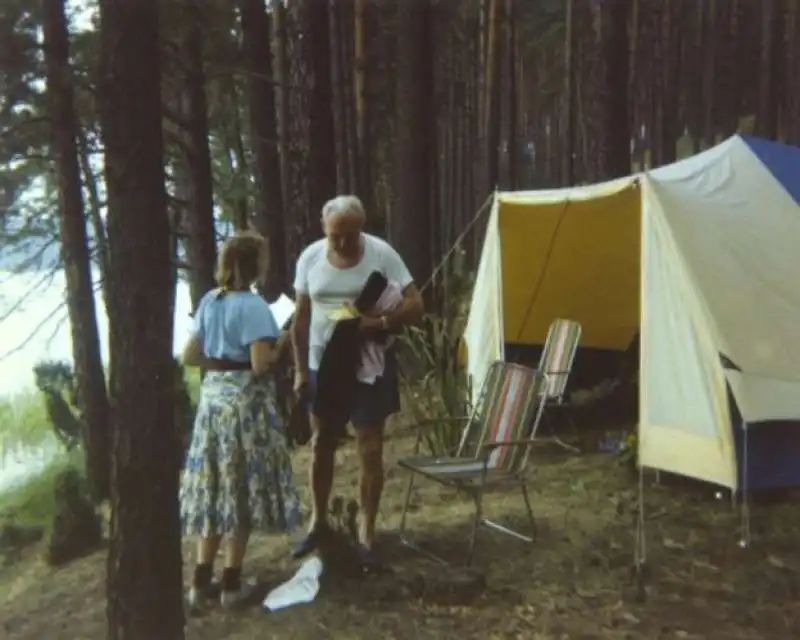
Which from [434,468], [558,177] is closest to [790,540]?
[434,468]

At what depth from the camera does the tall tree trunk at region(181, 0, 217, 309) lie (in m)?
6.98

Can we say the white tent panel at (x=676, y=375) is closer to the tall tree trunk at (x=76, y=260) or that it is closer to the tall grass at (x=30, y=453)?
the tall tree trunk at (x=76, y=260)

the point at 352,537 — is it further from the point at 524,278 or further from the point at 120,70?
the point at 524,278

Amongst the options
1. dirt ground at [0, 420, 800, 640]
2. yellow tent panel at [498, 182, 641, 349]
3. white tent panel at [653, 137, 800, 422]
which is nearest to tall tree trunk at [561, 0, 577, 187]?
yellow tent panel at [498, 182, 641, 349]

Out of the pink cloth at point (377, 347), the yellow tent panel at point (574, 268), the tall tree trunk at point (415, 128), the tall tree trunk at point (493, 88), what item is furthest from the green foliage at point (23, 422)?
the pink cloth at point (377, 347)

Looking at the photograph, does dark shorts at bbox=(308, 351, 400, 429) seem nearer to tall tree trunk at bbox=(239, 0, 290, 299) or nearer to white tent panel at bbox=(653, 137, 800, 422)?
white tent panel at bbox=(653, 137, 800, 422)

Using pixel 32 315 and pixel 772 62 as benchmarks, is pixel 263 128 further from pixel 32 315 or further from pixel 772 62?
pixel 772 62

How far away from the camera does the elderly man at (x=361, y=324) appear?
369 centimetres

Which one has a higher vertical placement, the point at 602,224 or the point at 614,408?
the point at 602,224

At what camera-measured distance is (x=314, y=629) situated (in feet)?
11.0

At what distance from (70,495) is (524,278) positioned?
11.1 feet

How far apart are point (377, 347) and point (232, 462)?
71cm

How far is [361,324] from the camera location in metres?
3.68

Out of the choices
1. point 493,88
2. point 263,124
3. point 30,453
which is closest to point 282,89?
point 263,124
